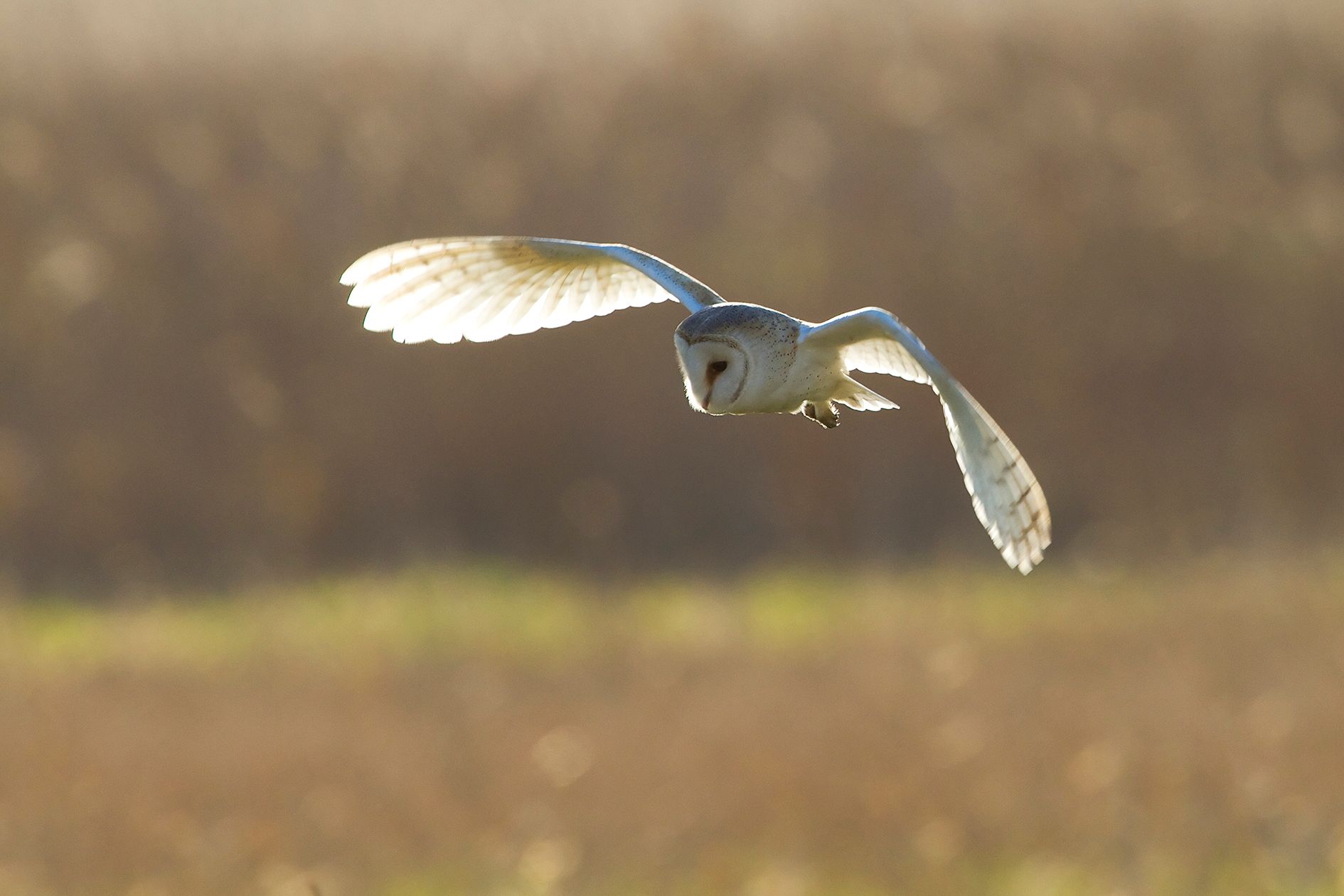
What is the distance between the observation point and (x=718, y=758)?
6074 mm

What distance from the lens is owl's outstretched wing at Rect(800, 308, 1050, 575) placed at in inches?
64.2

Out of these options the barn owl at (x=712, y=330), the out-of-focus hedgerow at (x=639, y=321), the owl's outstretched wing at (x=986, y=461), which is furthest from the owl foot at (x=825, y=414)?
the out-of-focus hedgerow at (x=639, y=321)

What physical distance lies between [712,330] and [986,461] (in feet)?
1.03

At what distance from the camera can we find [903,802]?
19.0 feet

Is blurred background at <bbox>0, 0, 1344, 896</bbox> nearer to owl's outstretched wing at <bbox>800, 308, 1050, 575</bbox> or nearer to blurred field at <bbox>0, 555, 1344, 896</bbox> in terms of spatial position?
blurred field at <bbox>0, 555, 1344, 896</bbox>

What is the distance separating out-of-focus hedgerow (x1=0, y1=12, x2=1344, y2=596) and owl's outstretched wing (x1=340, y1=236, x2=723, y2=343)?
7.13m

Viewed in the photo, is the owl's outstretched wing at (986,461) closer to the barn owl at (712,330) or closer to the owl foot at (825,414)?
the barn owl at (712,330)

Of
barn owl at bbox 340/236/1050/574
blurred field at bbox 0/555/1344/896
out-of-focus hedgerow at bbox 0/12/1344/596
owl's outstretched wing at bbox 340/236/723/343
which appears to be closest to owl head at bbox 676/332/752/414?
barn owl at bbox 340/236/1050/574

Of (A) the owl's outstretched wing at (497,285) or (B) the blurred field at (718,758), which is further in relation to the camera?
(B) the blurred field at (718,758)

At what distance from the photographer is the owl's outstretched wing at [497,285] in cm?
209

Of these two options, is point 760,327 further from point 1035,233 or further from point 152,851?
point 1035,233

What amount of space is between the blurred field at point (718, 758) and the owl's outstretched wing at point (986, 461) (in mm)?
3461

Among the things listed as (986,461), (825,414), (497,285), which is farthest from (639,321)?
(986,461)

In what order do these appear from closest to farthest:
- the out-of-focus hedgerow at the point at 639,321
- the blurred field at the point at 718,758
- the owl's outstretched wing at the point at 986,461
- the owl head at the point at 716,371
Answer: the owl's outstretched wing at the point at 986,461, the owl head at the point at 716,371, the blurred field at the point at 718,758, the out-of-focus hedgerow at the point at 639,321
